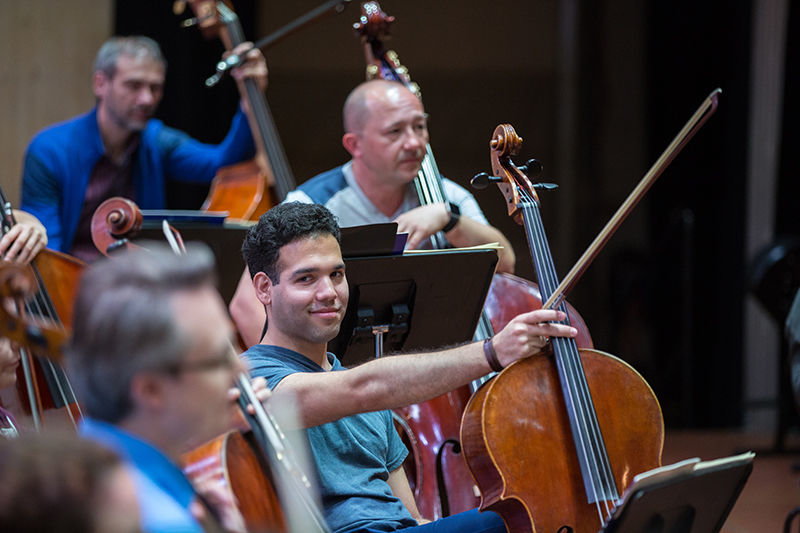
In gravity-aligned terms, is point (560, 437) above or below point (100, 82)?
below

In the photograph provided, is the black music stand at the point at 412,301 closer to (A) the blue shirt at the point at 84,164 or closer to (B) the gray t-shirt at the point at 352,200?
(B) the gray t-shirt at the point at 352,200

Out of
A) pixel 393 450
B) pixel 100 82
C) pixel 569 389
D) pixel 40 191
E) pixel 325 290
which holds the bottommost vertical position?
pixel 393 450

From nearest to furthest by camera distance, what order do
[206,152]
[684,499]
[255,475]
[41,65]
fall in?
[255,475] → [684,499] → [206,152] → [41,65]

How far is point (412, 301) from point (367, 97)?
1.08m

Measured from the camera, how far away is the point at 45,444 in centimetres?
94

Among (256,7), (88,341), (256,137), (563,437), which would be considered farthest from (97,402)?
(256,7)

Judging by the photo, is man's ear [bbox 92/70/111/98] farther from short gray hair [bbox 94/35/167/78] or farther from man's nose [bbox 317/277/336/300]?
man's nose [bbox 317/277/336/300]

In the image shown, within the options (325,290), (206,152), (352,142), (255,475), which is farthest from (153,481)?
(206,152)

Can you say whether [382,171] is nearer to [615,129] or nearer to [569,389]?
[569,389]

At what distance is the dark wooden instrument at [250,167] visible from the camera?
11.7 ft

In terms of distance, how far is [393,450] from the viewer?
2.14 m

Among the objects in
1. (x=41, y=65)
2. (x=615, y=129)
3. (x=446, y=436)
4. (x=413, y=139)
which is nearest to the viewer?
(x=446, y=436)

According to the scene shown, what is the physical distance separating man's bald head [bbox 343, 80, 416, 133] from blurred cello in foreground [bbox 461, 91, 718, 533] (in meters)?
1.24

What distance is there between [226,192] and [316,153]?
1.45 m
